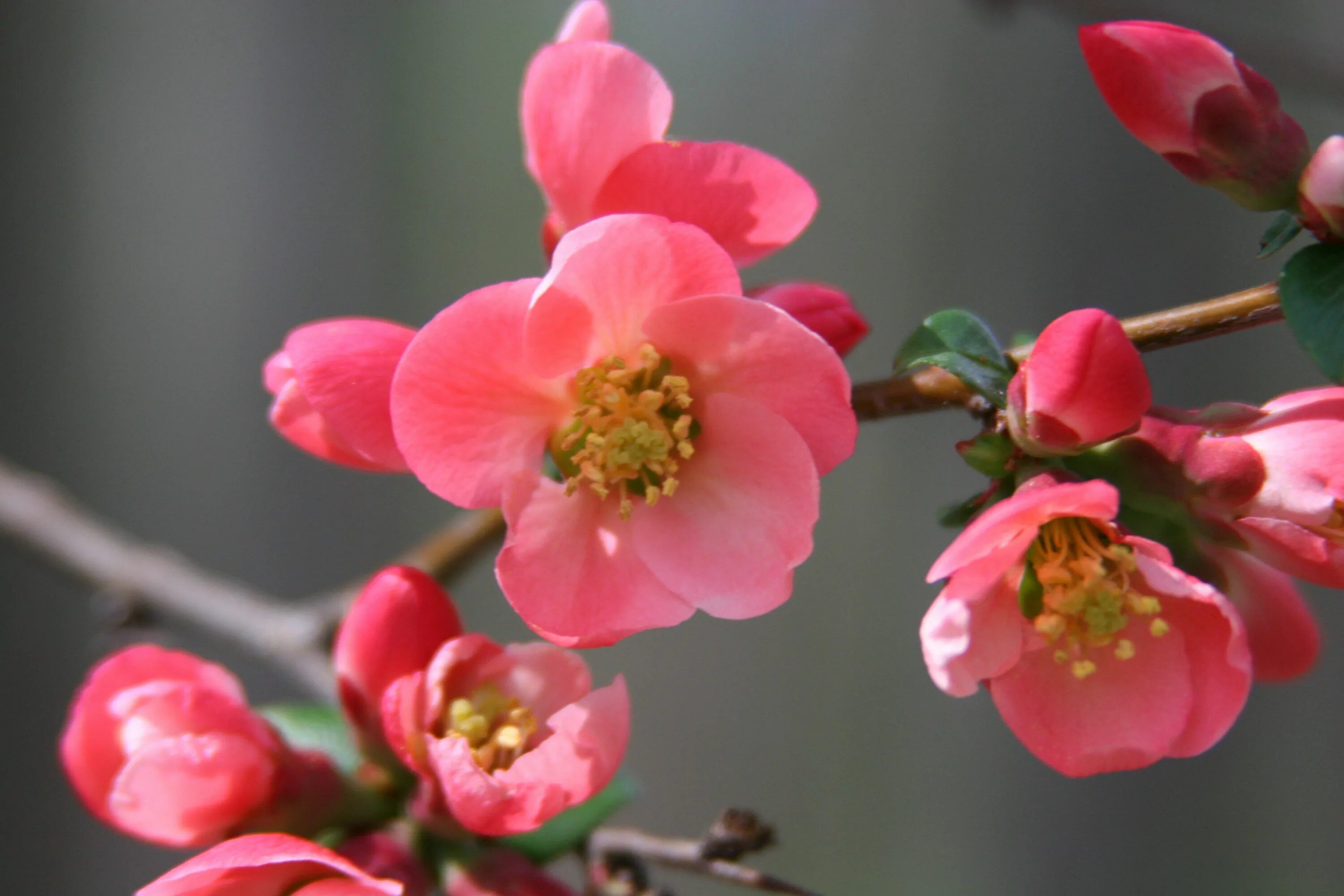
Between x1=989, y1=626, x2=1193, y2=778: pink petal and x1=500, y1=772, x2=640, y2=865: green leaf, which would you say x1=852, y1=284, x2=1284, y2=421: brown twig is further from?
x1=500, y1=772, x2=640, y2=865: green leaf

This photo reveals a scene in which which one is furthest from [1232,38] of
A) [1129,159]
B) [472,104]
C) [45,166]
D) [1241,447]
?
[45,166]

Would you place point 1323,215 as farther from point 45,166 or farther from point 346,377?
point 45,166

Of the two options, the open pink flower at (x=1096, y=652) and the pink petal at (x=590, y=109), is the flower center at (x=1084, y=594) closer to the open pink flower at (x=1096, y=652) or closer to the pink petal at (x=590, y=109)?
the open pink flower at (x=1096, y=652)

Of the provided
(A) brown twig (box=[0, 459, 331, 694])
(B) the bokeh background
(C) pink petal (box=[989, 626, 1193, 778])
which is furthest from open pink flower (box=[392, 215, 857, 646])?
(B) the bokeh background

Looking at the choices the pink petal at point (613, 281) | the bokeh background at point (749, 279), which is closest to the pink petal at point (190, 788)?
the pink petal at point (613, 281)

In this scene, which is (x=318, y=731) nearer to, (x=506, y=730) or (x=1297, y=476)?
(x=506, y=730)

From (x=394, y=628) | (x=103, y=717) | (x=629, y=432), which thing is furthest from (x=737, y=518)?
(x=103, y=717)
